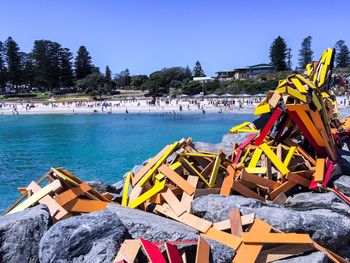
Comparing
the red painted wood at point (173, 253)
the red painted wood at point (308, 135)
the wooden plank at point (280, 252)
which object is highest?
the red painted wood at point (308, 135)

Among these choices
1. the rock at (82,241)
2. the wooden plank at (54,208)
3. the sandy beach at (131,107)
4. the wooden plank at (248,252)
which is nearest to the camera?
the rock at (82,241)

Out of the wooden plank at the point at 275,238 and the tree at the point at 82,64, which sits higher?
the tree at the point at 82,64

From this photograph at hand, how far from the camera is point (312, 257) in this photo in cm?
518

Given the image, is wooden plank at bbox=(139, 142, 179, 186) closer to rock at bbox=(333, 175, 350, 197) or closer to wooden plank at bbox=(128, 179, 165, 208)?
wooden plank at bbox=(128, 179, 165, 208)

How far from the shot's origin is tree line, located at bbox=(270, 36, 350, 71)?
5394 inches

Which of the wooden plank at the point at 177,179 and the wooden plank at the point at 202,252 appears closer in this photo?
the wooden plank at the point at 202,252

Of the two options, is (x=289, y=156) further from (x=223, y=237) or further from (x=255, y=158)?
(x=223, y=237)

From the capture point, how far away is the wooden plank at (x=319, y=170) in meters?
7.84

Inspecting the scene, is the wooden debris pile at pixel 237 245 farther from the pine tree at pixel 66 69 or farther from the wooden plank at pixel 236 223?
the pine tree at pixel 66 69

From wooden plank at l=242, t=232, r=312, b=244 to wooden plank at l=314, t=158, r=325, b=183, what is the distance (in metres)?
2.70

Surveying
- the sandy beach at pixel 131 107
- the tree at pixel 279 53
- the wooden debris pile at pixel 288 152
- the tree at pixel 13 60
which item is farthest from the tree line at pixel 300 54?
the wooden debris pile at pixel 288 152

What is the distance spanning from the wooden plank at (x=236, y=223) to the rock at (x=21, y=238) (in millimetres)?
2404

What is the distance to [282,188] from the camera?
776cm

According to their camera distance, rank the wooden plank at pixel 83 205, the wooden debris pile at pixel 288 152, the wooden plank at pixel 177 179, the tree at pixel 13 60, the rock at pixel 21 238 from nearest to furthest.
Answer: the rock at pixel 21 238, the wooden plank at pixel 83 205, the wooden plank at pixel 177 179, the wooden debris pile at pixel 288 152, the tree at pixel 13 60
